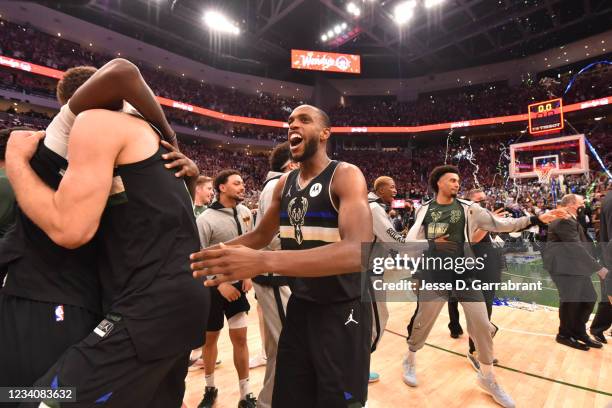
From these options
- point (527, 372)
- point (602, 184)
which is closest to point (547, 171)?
point (602, 184)

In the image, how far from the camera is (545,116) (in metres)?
20.2

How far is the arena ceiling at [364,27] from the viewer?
21.1 meters

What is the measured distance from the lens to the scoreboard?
19.2 m

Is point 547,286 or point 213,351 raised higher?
point 213,351

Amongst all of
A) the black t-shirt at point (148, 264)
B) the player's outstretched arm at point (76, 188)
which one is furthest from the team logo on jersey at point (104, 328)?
the player's outstretched arm at point (76, 188)

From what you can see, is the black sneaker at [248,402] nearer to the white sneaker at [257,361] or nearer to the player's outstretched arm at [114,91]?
the white sneaker at [257,361]

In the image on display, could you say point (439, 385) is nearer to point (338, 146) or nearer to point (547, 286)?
point (547, 286)

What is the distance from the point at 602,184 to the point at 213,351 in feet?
62.9

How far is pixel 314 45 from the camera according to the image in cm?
2969

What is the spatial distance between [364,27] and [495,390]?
933 inches

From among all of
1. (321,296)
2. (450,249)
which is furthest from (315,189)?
(450,249)

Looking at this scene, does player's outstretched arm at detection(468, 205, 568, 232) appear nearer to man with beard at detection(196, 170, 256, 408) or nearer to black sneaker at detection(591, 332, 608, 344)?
man with beard at detection(196, 170, 256, 408)

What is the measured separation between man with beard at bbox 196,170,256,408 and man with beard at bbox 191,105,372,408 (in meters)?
1.29

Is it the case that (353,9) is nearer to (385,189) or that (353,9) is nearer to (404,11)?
(404,11)
